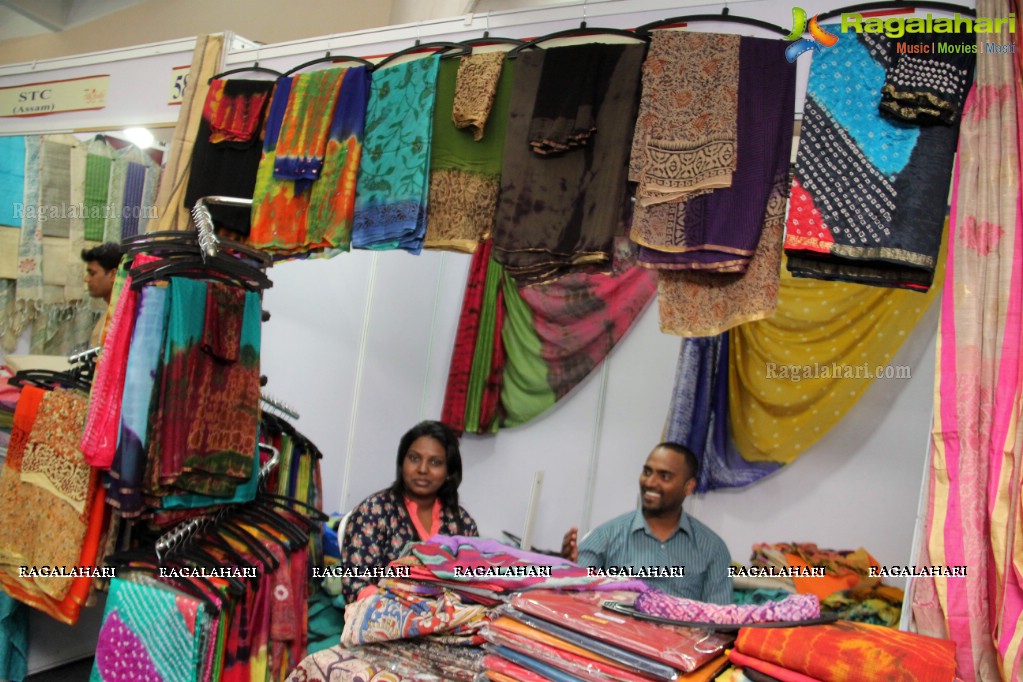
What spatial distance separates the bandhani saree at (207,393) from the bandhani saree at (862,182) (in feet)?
5.54

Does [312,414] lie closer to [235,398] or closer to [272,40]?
[235,398]

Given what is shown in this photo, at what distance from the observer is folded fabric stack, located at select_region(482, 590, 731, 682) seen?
5.22ft

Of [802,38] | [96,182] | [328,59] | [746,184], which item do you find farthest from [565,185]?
[96,182]

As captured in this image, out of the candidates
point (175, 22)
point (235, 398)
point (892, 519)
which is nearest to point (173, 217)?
point (235, 398)

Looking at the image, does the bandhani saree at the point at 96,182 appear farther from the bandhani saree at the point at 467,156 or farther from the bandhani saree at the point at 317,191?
the bandhani saree at the point at 467,156

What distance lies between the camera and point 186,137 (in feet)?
13.1

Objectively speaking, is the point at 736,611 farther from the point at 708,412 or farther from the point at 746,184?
the point at 708,412

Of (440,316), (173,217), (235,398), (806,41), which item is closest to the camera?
(806,41)

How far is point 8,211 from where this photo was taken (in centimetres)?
493

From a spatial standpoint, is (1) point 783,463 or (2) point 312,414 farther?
(2) point 312,414

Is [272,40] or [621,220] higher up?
[272,40]

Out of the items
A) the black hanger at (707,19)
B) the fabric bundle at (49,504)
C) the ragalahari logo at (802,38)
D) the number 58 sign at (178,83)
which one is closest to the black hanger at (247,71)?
the number 58 sign at (178,83)

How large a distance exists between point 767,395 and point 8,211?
13.7 ft

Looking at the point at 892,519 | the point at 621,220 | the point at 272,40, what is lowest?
Result: the point at 892,519
